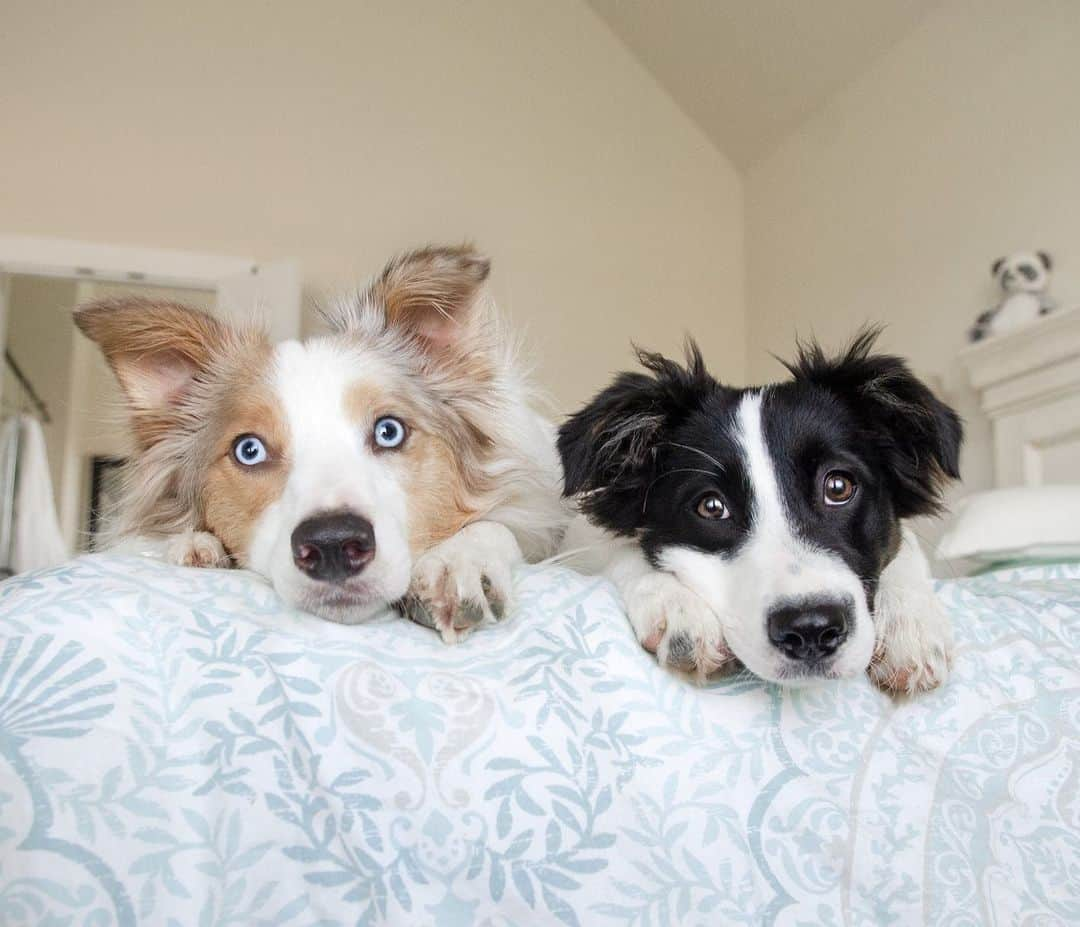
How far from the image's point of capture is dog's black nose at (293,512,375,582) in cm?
137

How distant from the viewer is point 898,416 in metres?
1.69

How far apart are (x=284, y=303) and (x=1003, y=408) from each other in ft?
11.0

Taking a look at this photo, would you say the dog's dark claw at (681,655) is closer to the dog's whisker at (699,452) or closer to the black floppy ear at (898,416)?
the dog's whisker at (699,452)

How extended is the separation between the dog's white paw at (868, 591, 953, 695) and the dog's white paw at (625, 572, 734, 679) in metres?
0.23

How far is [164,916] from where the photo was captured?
0.86 meters

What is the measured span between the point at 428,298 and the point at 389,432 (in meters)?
0.35

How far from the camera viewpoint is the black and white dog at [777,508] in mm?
1286

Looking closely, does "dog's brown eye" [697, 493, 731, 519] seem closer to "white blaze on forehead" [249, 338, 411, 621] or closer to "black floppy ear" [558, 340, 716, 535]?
"black floppy ear" [558, 340, 716, 535]

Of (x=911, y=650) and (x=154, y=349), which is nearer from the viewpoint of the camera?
(x=911, y=650)

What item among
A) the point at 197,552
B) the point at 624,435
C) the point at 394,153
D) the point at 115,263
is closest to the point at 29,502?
the point at 115,263

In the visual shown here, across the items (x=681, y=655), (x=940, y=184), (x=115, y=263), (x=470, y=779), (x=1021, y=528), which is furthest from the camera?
(x=115, y=263)

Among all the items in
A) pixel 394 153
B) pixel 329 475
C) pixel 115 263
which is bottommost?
pixel 329 475

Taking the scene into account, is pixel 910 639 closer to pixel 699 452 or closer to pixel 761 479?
pixel 761 479

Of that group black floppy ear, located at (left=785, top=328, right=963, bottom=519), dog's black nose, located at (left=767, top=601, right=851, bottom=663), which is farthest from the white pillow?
dog's black nose, located at (left=767, top=601, right=851, bottom=663)
